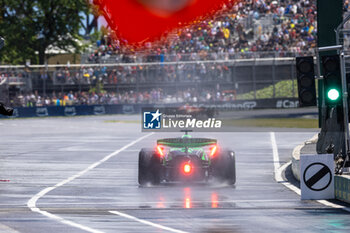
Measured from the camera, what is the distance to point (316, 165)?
57.1 ft

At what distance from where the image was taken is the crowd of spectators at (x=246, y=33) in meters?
63.8

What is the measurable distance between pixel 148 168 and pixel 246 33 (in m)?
46.4

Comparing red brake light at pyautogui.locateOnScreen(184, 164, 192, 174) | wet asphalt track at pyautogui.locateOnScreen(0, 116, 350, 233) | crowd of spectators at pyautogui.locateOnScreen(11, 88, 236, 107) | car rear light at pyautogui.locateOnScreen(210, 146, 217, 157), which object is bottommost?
wet asphalt track at pyautogui.locateOnScreen(0, 116, 350, 233)

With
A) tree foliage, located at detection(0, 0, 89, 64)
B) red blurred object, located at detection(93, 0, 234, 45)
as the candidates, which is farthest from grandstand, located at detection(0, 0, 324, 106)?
red blurred object, located at detection(93, 0, 234, 45)

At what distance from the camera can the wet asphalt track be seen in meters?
13.6

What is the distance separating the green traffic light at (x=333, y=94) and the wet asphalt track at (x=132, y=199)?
2.35 m

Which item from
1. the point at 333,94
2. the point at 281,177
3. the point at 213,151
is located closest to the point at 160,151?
the point at 213,151

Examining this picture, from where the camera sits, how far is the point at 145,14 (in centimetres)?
3394

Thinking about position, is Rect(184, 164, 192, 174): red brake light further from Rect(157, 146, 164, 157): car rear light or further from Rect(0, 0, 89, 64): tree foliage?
Rect(0, 0, 89, 64): tree foliage

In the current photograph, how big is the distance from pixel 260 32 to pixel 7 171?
42.6m

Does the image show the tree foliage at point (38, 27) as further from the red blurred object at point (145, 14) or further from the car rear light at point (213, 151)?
the car rear light at point (213, 151)

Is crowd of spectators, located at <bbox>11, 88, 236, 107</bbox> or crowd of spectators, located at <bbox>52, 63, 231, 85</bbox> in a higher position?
crowd of spectators, located at <bbox>52, 63, 231, 85</bbox>

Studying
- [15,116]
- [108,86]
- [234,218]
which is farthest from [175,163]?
[15,116]

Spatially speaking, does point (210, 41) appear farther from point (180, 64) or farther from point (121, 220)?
point (121, 220)
